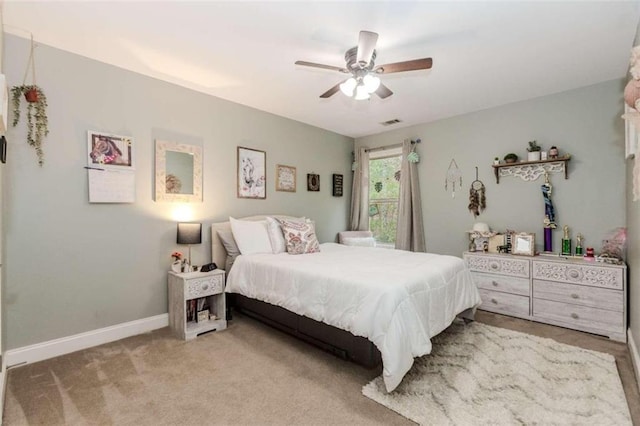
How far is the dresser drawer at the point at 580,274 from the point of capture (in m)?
2.80

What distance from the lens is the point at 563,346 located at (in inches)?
103

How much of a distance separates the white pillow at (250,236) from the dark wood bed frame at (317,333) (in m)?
0.54

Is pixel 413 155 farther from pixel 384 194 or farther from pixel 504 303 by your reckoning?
pixel 504 303

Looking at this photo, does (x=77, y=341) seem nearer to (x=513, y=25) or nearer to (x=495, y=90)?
(x=513, y=25)

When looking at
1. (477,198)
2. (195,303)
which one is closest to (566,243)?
(477,198)

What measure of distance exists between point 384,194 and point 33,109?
4.47 metres

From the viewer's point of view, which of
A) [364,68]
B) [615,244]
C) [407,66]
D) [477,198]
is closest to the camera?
[407,66]

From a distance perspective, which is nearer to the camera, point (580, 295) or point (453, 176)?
point (580, 295)

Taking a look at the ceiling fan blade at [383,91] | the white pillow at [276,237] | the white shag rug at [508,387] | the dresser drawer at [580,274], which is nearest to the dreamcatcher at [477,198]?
the dresser drawer at [580,274]

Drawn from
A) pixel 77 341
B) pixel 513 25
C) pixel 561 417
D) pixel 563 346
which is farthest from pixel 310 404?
pixel 513 25

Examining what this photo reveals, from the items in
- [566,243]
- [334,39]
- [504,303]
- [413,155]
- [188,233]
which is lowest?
[504,303]

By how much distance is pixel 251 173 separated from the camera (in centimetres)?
393

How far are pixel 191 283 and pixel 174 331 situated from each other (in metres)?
0.54

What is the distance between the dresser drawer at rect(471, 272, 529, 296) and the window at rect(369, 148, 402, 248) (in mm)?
1576
